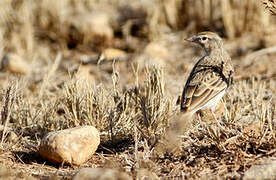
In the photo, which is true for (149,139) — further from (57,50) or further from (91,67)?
(57,50)

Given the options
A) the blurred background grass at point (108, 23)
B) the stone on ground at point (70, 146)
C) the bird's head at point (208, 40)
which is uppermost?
the blurred background grass at point (108, 23)

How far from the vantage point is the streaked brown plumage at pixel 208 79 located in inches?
209

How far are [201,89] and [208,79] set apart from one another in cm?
20

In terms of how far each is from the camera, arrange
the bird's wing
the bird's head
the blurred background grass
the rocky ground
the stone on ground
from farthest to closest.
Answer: the blurred background grass → the bird's head → the bird's wing → the stone on ground → the rocky ground

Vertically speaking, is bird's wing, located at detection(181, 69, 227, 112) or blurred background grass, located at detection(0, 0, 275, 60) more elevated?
blurred background grass, located at detection(0, 0, 275, 60)

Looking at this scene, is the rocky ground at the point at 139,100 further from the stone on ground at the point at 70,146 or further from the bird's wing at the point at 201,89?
the bird's wing at the point at 201,89

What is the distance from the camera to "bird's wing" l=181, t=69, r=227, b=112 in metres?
5.24

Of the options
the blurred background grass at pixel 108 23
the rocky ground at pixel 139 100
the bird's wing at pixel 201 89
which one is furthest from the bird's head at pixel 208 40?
the blurred background grass at pixel 108 23

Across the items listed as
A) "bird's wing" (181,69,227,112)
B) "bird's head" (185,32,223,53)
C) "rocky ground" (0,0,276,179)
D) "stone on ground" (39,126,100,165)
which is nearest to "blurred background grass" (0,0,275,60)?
"rocky ground" (0,0,276,179)

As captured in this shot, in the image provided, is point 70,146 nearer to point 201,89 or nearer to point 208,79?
point 201,89

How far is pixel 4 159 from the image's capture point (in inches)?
201

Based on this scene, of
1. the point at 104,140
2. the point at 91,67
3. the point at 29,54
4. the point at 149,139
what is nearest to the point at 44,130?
the point at 104,140

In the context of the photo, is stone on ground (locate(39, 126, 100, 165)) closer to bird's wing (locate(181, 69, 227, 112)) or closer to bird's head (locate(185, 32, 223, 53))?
bird's wing (locate(181, 69, 227, 112))

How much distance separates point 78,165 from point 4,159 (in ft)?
2.57
